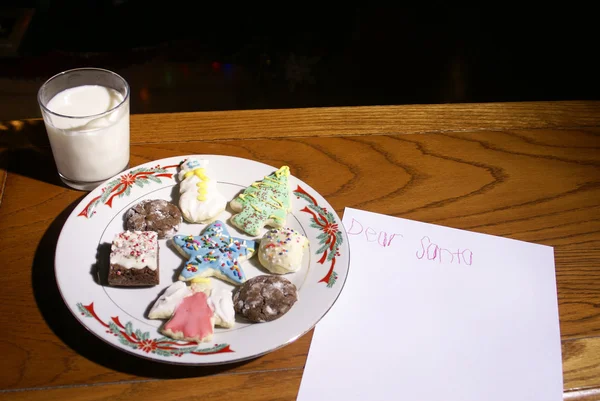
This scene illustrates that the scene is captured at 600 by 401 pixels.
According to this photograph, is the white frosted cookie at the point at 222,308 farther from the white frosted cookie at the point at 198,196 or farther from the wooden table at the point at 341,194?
the white frosted cookie at the point at 198,196

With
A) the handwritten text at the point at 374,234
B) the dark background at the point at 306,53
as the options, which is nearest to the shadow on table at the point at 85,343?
the handwritten text at the point at 374,234

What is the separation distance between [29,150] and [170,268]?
1.48 feet

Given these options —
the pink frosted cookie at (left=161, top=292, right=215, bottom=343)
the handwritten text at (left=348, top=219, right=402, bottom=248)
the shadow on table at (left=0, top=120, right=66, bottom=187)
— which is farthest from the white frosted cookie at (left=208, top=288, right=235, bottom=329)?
the shadow on table at (left=0, top=120, right=66, bottom=187)

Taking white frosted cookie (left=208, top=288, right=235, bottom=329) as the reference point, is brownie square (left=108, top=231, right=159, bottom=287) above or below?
above

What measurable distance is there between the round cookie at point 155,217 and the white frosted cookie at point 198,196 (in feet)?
0.07

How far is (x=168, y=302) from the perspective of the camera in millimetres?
849

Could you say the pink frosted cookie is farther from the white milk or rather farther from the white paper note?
the white milk

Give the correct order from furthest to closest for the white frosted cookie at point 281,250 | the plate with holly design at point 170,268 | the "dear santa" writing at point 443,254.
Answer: the "dear santa" writing at point 443,254
the white frosted cookie at point 281,250
the plate with holly design at point 170,268

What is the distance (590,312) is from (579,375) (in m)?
0.14

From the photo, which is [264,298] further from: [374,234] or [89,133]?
[89,133]

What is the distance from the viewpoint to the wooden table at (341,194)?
841 millimetres

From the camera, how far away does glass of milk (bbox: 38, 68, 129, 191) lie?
100cm

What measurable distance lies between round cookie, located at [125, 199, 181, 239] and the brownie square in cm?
6

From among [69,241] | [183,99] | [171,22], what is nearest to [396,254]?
[69,241]
